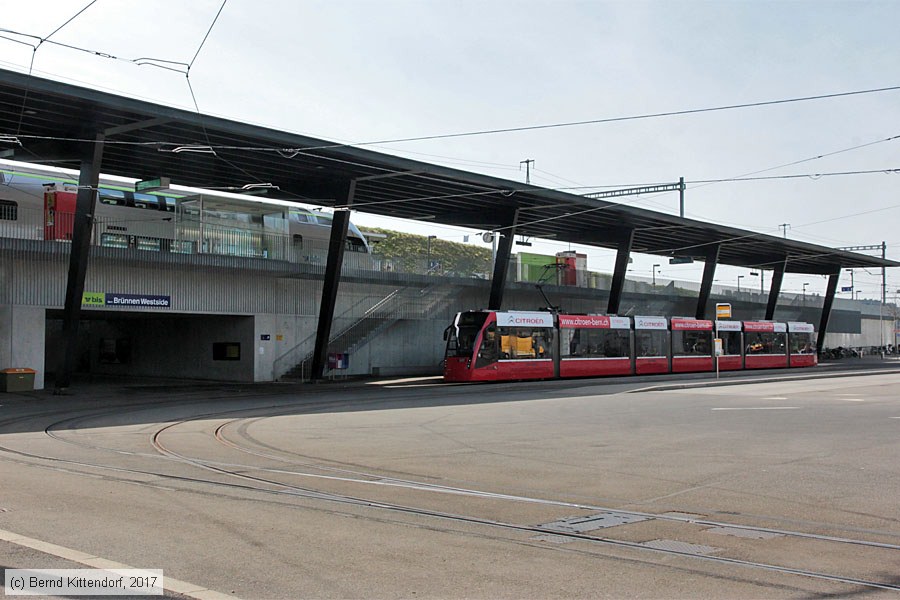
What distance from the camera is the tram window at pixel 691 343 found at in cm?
4759

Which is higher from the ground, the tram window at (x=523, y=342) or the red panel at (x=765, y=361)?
the tram window at (x=523, y=342)

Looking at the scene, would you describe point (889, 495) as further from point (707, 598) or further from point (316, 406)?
point (316, 406)

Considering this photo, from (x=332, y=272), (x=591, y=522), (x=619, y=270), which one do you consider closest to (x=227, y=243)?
(x=332, y=272)

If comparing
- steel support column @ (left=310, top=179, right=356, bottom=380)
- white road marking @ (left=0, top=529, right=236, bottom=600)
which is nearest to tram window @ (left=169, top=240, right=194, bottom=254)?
steel support column @ (left=310, top=179, right=356, bottom=380)

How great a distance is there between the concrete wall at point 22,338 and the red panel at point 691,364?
1231 inches

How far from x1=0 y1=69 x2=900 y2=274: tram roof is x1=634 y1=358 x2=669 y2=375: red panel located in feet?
25.7

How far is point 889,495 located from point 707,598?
5425 millimetres

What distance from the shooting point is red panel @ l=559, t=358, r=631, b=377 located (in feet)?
135

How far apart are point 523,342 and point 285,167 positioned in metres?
12.8

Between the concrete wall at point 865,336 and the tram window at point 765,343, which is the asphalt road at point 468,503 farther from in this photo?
the concrete wall at point 865,336

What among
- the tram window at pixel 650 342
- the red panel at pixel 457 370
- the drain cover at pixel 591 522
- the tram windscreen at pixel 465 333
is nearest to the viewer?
the drain cover at pixel 591 522

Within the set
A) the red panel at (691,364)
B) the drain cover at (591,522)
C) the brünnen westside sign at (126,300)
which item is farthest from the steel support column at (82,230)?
the red panel at (691,364)

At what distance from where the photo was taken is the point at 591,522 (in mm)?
8875

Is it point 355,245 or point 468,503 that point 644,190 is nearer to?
point 355,245
